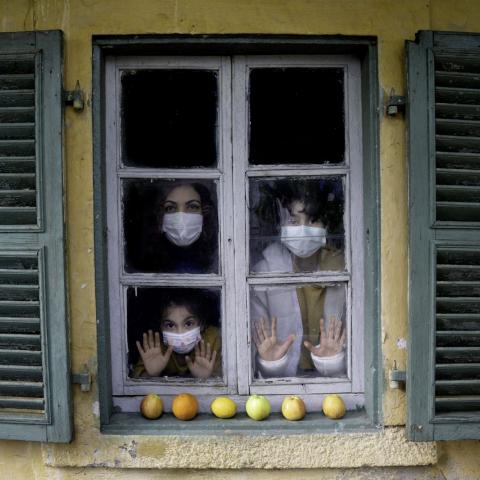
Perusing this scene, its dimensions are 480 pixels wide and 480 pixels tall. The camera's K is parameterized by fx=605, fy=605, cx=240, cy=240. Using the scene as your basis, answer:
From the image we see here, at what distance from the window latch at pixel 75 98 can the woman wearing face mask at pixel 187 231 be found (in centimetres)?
55

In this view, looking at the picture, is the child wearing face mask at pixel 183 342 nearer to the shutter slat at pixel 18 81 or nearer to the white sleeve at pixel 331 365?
the white sleeve at pixel 331 365

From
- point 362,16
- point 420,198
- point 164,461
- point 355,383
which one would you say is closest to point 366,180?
point 420,198

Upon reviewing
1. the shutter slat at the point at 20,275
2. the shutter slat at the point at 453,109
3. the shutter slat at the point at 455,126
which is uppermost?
the shutter slat at the point at 453,109

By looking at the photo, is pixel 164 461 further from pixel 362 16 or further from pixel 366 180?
pixel 362 16

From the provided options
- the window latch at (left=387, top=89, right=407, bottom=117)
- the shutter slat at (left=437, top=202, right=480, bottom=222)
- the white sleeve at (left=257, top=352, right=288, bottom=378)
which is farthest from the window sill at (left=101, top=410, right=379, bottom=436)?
the window latch at (left=387, top=89, right=407, bottom=117)

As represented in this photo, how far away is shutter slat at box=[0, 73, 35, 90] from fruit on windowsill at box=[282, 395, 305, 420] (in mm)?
1796

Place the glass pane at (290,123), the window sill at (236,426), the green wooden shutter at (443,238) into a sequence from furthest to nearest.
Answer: the glass pane at (290,123)
the window sill at (236,426)
the green wooden shutter at (443,238)

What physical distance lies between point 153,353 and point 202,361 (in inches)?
9.3

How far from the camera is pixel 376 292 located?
269 centimetres

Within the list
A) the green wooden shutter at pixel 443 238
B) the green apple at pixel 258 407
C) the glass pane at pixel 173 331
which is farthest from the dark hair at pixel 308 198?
the green apple at pixel 258 407

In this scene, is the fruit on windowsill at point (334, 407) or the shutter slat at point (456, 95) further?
the fruit on windowsill at point (334, 407)

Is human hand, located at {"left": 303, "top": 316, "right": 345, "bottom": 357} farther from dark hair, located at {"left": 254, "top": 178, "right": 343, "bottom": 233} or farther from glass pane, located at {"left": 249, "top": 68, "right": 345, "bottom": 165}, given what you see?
glass pane, located at {"left": 249, "top": 68, "right": 345, "bottom": 165}

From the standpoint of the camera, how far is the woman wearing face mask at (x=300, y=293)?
2846mm

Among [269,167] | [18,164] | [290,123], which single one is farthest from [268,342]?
[18,164]
